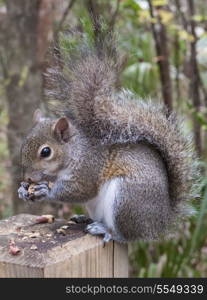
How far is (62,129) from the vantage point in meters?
1.91

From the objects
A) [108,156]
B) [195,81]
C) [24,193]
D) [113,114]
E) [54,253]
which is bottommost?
[54,253]

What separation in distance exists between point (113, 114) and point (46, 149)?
27 cm

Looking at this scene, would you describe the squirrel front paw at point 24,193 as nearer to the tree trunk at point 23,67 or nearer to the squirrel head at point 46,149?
the squirrel head at point 46,149

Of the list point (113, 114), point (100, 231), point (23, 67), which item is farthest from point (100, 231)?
point (23, 67)

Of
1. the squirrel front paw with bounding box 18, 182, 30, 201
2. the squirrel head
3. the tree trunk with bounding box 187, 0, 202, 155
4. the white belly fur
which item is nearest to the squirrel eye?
the squirrel head

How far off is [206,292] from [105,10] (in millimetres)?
2554

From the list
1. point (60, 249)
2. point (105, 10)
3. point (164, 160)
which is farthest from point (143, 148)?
point (105, 10)

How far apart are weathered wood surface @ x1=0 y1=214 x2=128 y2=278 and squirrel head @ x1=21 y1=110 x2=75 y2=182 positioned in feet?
0.57

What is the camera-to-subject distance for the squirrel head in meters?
1.85

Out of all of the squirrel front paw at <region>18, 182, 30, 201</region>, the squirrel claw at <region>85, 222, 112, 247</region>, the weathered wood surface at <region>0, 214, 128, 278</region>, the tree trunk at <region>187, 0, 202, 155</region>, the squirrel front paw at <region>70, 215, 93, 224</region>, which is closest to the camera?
the weathered wood surface at <region>0, 214, 128, 278</region>

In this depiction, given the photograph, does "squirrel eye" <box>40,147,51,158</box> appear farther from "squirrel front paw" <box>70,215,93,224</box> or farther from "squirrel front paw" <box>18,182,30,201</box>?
"squirrel front paw" <box>70,215,93,224</box>

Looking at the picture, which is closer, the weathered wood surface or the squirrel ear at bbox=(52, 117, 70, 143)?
the weathered wood surface

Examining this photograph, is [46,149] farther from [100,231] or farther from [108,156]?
[100,231]

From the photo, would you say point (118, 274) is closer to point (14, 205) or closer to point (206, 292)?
point (206, 292)
